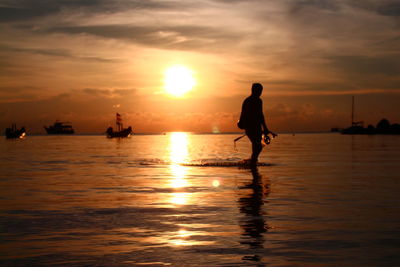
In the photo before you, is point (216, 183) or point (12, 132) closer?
point (216, 183)

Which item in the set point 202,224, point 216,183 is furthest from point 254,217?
point 216,183


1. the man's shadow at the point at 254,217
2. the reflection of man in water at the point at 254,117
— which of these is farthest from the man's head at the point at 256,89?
the man's shadow at the point at 254,217

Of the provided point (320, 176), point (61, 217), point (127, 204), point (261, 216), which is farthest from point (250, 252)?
point (320, 176)

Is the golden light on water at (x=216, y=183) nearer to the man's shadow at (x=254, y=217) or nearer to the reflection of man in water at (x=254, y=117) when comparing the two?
the man's shadow at (x=254, y=217)

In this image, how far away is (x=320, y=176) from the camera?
15352mm

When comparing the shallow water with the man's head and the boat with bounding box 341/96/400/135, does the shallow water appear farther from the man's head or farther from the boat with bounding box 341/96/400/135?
the boat with bounding box 341/96/400/135

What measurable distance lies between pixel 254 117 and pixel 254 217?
11.7 meters

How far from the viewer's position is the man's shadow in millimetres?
5832

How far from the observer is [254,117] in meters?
19.2

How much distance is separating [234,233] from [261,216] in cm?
148

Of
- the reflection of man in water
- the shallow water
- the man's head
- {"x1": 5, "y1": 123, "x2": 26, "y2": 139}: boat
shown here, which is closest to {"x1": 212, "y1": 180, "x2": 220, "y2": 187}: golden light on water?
the shallow water

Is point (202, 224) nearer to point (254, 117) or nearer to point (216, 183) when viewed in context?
point (216, 183)

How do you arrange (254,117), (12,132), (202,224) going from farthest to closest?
(12,132) < (254,117) < (202,224)

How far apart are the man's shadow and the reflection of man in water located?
6.44 m
